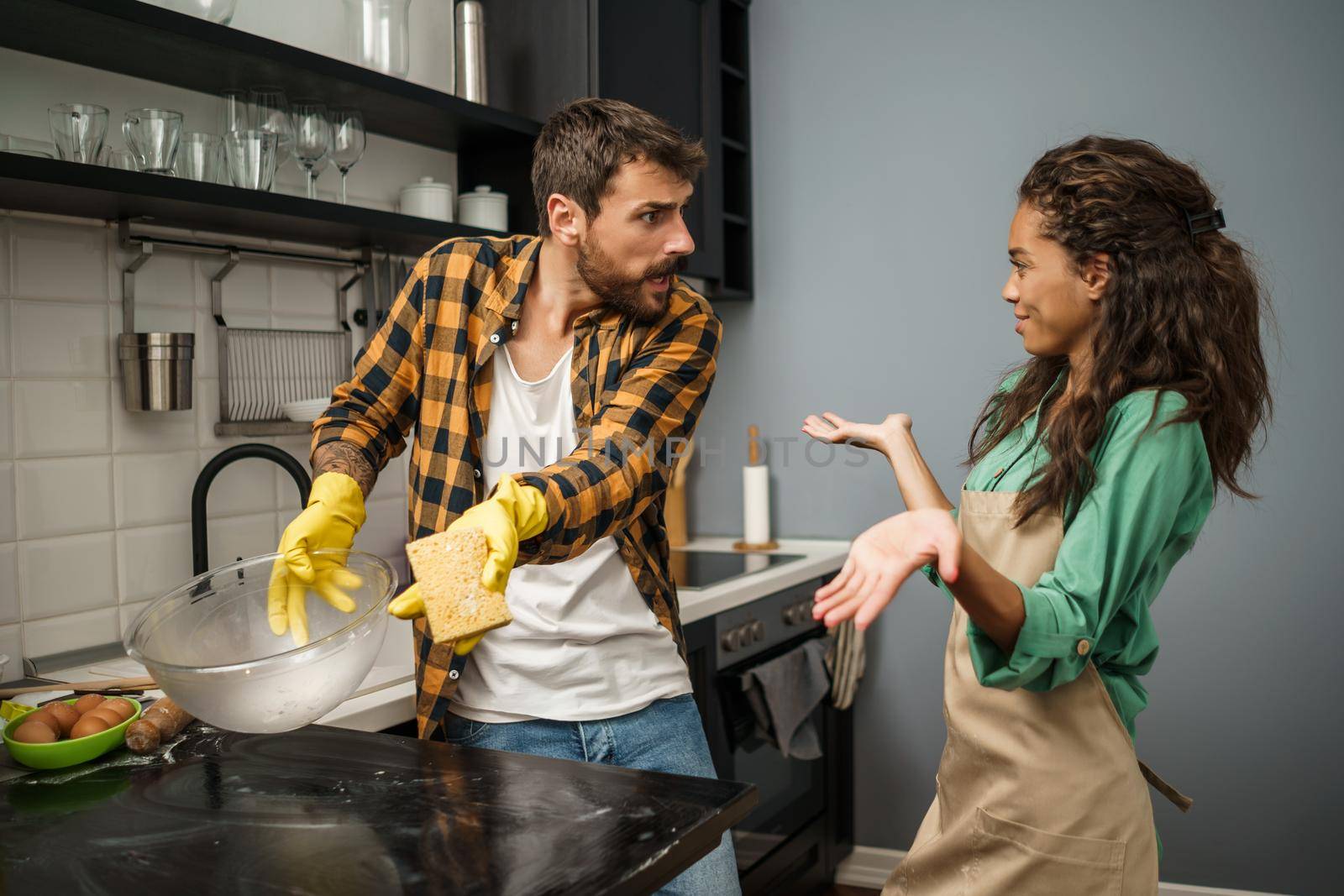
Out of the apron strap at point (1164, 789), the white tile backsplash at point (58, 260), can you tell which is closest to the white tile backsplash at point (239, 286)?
the white tile backsplash at point (58, 260)

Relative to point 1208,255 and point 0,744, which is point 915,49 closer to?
point 1208,255

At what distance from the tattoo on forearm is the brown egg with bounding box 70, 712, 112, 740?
0.40 m

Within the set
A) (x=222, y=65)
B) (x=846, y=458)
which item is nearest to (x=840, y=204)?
(x=846, y=458)

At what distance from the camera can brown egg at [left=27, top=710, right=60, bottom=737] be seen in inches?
47.5

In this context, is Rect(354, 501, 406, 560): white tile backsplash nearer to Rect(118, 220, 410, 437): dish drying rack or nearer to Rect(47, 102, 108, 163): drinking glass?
Rect(118, 220, 410, 437): dish drying rack

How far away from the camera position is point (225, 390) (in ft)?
6.57

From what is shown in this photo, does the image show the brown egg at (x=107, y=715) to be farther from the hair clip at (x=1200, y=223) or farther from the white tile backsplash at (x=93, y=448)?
the hair clip at (x=1200, y=223)

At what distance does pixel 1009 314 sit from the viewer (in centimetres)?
287

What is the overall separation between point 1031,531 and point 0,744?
4.06ft

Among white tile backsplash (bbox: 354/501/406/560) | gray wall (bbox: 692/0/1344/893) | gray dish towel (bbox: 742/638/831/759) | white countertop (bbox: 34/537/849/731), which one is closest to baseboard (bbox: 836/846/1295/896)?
gray wall (bbox: 692/0/1344/893)

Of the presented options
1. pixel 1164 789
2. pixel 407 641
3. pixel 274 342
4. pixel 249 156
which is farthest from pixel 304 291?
pixel 1164 789

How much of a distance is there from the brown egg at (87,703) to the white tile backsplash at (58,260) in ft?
2.40

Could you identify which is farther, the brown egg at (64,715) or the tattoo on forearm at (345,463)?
the tattoo on forearm at (345,463)

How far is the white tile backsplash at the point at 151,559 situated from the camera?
1860 millimetres
